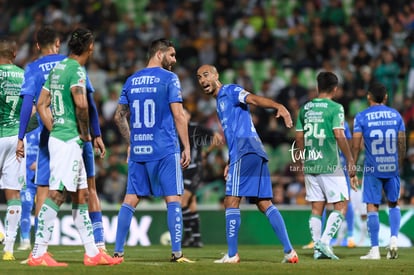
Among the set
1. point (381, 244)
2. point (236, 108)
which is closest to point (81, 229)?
point (236, 108)

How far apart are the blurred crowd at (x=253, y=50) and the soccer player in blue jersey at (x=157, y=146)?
28.1 feet

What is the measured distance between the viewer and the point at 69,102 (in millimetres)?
10648

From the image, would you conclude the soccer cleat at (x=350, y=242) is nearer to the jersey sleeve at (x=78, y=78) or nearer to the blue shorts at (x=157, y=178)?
the blue shorts at (x=157, y=178)

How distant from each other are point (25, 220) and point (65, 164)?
4.65 metres

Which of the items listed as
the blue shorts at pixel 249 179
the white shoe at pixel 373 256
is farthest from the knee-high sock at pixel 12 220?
the white shoe at pixel 373 256

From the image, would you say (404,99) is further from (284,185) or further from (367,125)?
(367,125)

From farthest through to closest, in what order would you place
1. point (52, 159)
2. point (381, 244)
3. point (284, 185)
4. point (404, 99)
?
point (404, 99) → point (284, 185) → point (381, 244) → point (52, 159)

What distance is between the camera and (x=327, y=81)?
13.6 meters

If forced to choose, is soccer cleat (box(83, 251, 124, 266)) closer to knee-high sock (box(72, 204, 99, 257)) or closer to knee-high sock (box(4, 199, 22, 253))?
knee-high sock (box(72, 204, 99, 257))

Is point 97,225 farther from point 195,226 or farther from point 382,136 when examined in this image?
point 195,226

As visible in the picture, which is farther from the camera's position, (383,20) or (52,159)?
(383,20)

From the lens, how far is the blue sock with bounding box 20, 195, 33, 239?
14836mm

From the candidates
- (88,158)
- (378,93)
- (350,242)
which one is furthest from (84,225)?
(350,242)

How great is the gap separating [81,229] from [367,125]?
5182mm
